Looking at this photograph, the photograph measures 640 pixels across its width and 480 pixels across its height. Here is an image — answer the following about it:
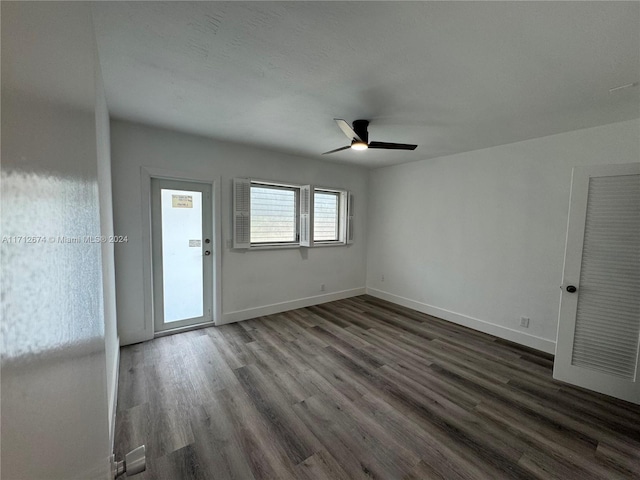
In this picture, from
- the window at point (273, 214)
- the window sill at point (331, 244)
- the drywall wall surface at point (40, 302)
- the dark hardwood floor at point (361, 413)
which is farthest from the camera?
the window sill at point (331, 244)

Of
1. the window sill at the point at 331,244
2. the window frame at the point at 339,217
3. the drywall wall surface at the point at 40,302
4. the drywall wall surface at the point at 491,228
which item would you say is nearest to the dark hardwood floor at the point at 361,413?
the drywall wall surface at the point at 491,228

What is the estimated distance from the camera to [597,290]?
243cm

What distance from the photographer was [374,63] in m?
1.81

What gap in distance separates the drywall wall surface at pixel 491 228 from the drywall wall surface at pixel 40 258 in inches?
159

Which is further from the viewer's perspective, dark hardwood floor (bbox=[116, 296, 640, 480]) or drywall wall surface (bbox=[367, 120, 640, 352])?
drywall wall surface (bbox=[367, 120, 640, 352])

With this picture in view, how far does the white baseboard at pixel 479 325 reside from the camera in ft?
10.4

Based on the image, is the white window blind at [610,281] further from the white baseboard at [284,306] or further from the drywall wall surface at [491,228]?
the white baseboard at [284,306]

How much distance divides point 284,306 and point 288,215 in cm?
147

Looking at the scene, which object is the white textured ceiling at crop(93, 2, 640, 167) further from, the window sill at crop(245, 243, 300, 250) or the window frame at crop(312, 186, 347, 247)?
the window frame at crop(312, 186, 347, 247)

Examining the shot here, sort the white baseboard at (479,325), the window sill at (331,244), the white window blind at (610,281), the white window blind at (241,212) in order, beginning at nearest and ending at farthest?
the white window blind at (610,281) < the white baseboard at (479,325) < the white window blind at (241,212) < the window sill at (331,244)

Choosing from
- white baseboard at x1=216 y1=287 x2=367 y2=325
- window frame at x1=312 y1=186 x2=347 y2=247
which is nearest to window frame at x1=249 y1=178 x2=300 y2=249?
window frame at x1=312 y1=186 x2=347 y2=247

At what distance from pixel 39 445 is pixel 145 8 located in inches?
75.2

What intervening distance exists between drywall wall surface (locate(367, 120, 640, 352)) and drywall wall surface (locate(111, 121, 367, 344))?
2.52 feet

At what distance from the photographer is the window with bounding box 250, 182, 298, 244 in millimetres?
4074
